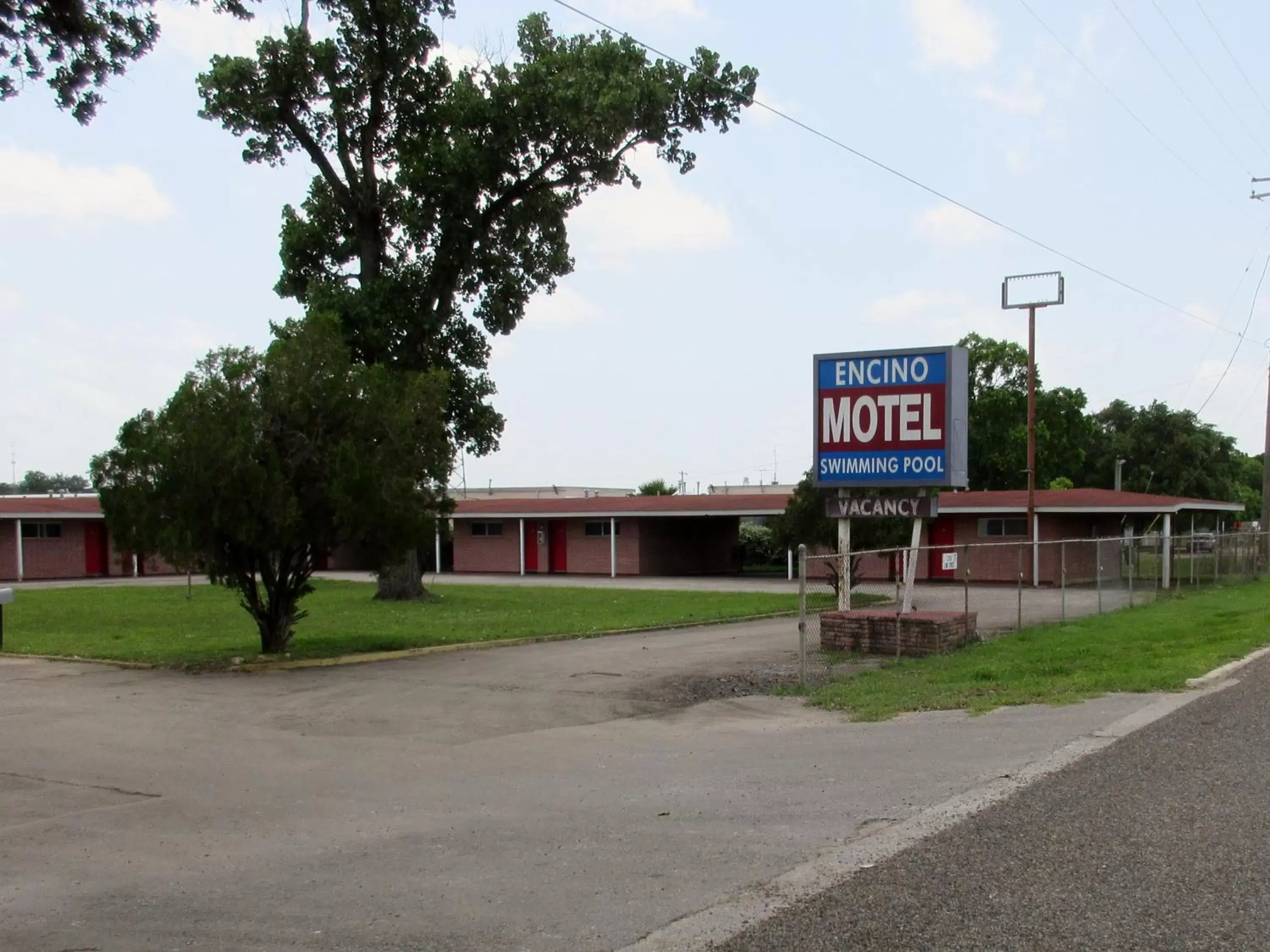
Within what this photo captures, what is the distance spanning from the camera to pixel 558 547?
4644cm

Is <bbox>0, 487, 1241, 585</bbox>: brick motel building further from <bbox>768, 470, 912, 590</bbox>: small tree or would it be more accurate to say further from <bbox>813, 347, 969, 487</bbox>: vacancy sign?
<bbox>813, 347, 969, 487</bbox>: vacancy sign

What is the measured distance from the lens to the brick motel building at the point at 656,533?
38125mm

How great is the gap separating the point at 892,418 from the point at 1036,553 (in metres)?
18.6

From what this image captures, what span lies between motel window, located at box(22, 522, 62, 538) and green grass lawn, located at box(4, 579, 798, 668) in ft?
27.4

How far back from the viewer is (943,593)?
1173 inches

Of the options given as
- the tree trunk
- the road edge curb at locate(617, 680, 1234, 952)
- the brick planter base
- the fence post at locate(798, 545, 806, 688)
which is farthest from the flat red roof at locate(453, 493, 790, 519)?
the road edge curb at locate(617, 680, 1234, 952)

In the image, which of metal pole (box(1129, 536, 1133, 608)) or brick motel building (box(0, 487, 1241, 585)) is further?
brick motel building (box(0, 487, 1241, 585))

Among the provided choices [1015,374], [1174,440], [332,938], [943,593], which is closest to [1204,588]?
[943,593]

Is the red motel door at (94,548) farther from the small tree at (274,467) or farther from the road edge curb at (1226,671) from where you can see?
the road edge curb at (1226,671)

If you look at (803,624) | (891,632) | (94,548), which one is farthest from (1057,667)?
(94,548)

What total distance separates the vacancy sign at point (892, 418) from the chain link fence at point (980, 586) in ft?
4.10

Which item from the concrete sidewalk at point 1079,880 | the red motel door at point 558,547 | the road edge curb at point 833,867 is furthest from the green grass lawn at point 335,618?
the concrete sidewalk at point 1079,880

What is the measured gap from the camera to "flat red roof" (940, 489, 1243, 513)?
3591cm

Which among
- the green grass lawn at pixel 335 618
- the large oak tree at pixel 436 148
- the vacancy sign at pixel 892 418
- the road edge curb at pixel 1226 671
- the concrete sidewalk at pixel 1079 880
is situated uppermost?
the large oak tree at pixel 436 148
